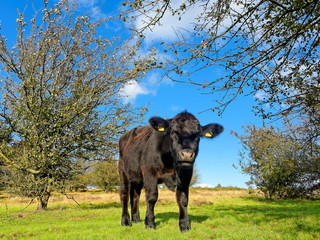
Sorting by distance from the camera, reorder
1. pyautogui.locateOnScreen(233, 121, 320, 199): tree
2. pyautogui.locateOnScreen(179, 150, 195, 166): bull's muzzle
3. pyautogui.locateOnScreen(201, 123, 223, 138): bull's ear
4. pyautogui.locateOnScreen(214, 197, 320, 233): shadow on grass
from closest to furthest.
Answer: pyautogui.locateOnScreen(179, 150, 195, 166): bull's muzzle < pyautogui.locateOnScreen(201, 123, 223, 138): bull's ear < pyautogui.locateOnScreen(214, 197, 320, 233): shadow on grass < pyautogui.locateOnScreen(233, 121, 320, 199): tree

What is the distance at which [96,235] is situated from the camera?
8.03 meters

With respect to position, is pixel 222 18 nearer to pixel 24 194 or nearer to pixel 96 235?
pixel 96 235

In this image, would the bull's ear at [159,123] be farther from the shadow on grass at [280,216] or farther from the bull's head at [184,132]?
the shadow on grass at [280,216]

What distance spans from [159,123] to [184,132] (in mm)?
955

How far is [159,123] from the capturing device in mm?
8164

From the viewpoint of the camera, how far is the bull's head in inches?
274

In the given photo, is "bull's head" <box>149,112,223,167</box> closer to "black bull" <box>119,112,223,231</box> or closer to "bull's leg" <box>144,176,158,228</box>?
"black bull" <box>119,112,223,231</box>

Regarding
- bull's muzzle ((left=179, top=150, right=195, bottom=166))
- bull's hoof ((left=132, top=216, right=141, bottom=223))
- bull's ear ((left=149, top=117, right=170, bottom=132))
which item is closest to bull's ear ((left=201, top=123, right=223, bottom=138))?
bull's ear ((left=149, top=117, right=170, bottom=132))

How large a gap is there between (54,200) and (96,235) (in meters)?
22.6

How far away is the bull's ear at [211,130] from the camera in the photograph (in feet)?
28.0

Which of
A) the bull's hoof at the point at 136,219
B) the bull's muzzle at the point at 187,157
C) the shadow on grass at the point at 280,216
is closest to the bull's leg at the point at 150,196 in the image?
the bull's muzzle at the point at 187,157

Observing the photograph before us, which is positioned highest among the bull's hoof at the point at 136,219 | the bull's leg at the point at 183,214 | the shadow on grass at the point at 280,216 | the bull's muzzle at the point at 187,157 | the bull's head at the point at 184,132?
the bull's head at the point at 184,132

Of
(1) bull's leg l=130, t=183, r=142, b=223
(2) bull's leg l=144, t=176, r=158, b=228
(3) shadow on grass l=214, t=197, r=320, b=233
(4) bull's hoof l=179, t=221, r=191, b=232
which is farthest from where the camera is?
(1) bull's leg l=130, t=183, r=142, b=223

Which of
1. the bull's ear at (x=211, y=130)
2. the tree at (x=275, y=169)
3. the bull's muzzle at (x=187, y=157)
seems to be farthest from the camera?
the tree at (x=275, y=169)
